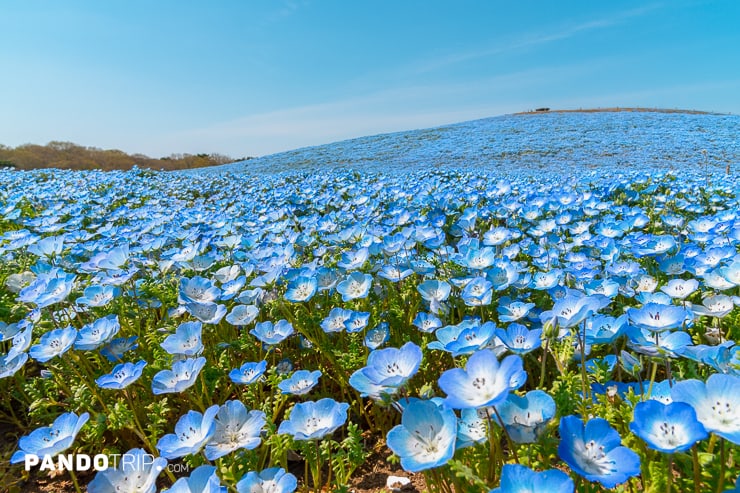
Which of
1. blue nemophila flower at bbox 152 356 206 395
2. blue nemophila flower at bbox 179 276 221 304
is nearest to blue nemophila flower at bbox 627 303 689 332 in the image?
blue nemophila flower at bbox 152 356 206 395

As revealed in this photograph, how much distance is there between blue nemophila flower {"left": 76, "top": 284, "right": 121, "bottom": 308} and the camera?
2287 millimetres

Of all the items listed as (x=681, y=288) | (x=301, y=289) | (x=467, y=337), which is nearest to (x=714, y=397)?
(x=467, y=337)

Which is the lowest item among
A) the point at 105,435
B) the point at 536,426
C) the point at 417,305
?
the point at 105,435

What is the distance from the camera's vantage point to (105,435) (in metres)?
2.02

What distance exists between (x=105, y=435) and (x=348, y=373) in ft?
3.54

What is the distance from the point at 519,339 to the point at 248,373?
3.34 ft

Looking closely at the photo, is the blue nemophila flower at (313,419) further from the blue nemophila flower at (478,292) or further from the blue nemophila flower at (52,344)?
the blue nemophila flower at (52,344)

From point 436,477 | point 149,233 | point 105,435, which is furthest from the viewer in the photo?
point 149,233

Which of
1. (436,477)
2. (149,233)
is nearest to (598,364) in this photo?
(436,477)

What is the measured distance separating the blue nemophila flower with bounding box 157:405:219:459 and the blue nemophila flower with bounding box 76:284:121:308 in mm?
1237

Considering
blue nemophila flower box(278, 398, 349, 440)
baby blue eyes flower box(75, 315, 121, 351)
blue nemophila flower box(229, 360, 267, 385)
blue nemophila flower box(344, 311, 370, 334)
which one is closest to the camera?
blue nemophila flower box(278, 398, 349, 440)

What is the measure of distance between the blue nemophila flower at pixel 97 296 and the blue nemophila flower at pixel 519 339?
6.36 feet

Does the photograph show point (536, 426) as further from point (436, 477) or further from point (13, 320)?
point (13, 320)

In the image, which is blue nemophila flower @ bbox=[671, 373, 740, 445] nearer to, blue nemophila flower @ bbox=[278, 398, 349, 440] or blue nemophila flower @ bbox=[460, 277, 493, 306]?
blue nemophila flower @ bbox=[278, 398, 349, 440]
